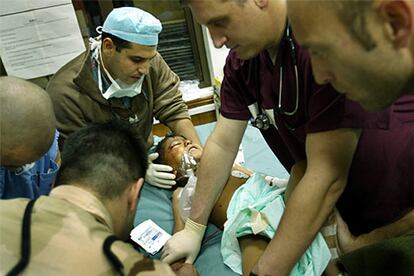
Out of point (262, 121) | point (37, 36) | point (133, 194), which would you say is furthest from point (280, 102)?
point (37, 36)

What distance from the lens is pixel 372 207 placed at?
4.27 feet

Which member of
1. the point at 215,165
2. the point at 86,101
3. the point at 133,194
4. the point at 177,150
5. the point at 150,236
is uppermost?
the point at 133,194

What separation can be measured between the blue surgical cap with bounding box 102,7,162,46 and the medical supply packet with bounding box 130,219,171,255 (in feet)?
3.00

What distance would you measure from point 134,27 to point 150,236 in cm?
103

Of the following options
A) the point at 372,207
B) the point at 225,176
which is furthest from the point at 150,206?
the point at 372,207

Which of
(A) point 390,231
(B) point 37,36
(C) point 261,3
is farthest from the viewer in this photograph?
(B) point 37,36

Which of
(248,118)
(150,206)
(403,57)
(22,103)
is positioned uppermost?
(403,57)

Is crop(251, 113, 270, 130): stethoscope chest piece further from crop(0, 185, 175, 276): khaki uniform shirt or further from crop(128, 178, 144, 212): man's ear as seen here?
crop(0, 185, 175, 276): khaki uniform shirt

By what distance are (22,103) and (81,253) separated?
680mm

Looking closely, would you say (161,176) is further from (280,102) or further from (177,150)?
(280,102)

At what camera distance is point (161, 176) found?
208cm

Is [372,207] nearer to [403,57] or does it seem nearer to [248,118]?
[248,118]

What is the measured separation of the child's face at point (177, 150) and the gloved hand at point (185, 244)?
0.49m

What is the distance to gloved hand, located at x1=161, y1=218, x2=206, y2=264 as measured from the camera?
63.1 inches
